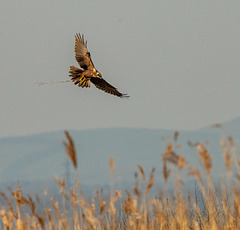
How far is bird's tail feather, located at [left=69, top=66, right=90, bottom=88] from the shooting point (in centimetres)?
786

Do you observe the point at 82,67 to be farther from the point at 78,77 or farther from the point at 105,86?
the point at 105,86

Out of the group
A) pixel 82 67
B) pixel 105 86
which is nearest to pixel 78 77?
pixel 82 67

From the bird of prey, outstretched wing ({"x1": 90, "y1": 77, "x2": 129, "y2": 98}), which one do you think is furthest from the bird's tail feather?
outstretched wing ({"x1": 90, "y1": 77, "x2": 129, "y2": 98})

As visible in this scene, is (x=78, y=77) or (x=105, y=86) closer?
(x=78, y=77)

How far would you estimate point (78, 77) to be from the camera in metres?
7.91

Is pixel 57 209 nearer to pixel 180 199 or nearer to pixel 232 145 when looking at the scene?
pixel 180 199

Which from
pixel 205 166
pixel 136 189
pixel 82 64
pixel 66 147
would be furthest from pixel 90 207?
pixel 82 64

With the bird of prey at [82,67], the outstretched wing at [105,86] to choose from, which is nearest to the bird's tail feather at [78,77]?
the bird of prey at [82,67]

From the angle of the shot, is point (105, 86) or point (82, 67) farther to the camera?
point (105, 86)

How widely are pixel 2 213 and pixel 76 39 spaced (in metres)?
4.96

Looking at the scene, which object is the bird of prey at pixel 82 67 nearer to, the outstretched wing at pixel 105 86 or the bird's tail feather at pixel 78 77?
the bird's tail feather at pixel 78 77

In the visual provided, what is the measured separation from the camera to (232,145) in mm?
3119

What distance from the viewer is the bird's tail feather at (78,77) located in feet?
25.8

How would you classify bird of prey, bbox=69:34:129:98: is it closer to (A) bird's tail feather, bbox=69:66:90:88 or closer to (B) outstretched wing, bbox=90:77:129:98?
(A) bird's tail feather, bbox=69:66:90:88
